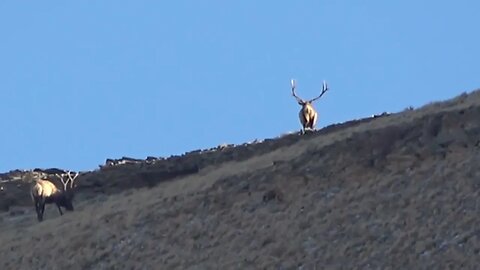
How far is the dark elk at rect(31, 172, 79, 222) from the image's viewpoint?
3553cm

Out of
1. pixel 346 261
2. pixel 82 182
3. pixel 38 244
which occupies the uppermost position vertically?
pixel 82 182


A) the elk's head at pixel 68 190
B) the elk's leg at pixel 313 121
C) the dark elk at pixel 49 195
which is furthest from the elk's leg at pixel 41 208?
the elk's leg at pixel 313 121

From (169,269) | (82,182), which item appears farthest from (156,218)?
(82,182)

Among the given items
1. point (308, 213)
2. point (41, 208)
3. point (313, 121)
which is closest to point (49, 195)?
point (41, 208)

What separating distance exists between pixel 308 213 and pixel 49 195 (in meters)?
9.98

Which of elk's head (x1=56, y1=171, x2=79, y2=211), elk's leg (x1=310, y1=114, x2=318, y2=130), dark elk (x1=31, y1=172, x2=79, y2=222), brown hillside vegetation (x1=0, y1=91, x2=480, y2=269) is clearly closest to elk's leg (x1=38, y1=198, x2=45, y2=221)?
dark elk (x1=31, y1=172, x2=79, y2=222)

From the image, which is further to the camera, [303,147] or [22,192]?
[22,192]

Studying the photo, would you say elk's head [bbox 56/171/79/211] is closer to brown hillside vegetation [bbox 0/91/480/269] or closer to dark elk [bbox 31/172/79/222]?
dark elk [bbox 31/172/79/222]

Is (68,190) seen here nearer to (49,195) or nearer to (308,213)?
(49,195)

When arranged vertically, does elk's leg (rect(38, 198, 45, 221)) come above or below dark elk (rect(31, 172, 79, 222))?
below

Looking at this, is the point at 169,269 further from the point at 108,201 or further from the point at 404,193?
the point at 108,201

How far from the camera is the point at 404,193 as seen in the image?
89.7 feet

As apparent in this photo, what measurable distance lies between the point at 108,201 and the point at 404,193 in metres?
11.1

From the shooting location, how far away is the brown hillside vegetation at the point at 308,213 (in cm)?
2483
